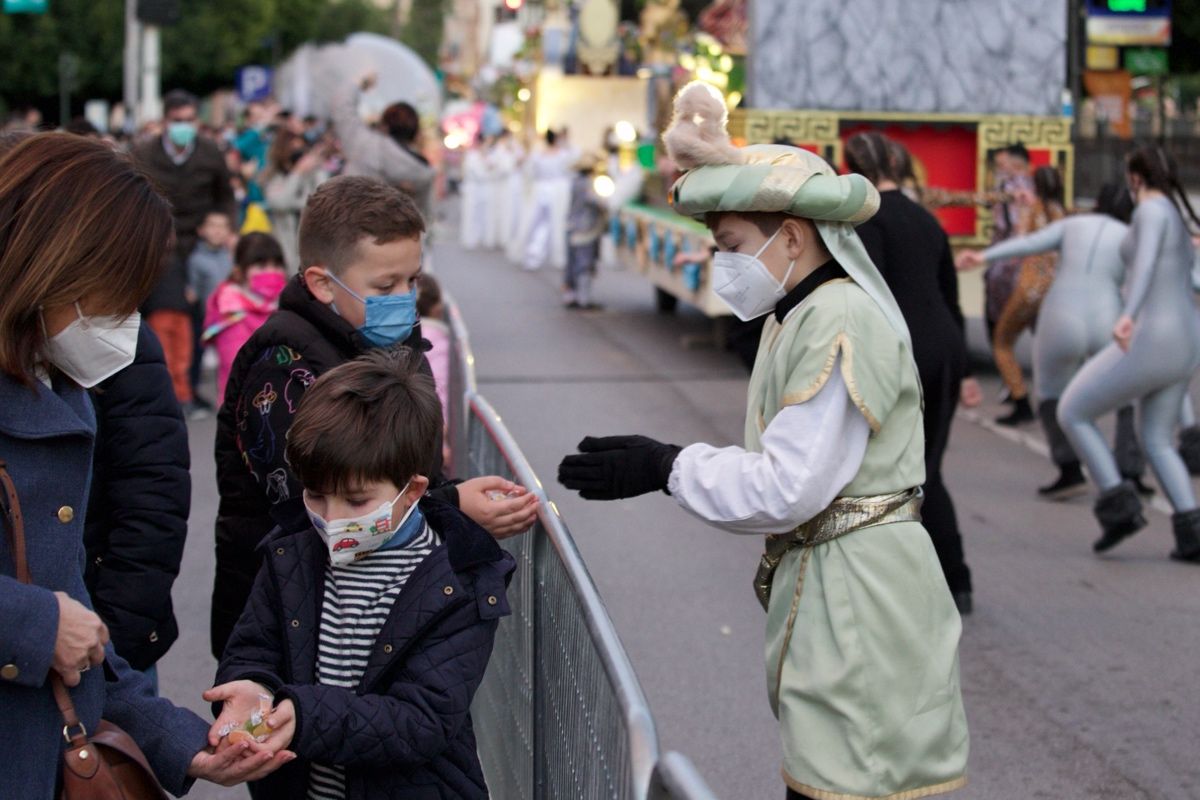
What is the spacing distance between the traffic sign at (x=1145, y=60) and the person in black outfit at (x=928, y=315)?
25.8 meters

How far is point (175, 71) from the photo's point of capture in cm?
5847

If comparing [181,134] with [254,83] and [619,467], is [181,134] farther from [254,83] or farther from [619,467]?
[254,83]

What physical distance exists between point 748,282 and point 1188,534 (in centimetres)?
509

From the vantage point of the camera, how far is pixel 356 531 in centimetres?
291

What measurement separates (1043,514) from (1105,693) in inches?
119

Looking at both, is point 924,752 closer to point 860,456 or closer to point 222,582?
point 860,456

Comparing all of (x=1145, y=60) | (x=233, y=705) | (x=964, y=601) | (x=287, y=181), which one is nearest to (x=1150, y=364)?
(x=964, y=601)

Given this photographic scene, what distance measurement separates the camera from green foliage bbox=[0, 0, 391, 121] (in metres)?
52.4

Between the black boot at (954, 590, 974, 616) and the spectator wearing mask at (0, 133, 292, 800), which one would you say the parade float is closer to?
the black boot at (954, 590, 974, 616)

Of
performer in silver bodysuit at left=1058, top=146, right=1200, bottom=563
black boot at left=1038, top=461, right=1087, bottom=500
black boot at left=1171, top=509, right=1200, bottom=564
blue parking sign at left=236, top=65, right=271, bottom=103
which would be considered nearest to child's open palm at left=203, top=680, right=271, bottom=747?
performer in silver bodysuit at left=1058, top=146, right=1200, bottom=563

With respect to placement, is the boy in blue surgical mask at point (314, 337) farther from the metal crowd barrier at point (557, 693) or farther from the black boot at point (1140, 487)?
the black boot at point (1140, 487)

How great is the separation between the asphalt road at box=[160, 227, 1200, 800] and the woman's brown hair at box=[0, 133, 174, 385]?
2979 millimetres

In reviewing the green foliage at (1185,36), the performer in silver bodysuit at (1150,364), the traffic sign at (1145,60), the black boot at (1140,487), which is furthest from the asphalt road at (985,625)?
the green foliage at (1185,36)

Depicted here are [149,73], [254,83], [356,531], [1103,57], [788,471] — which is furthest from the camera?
[254,83]
